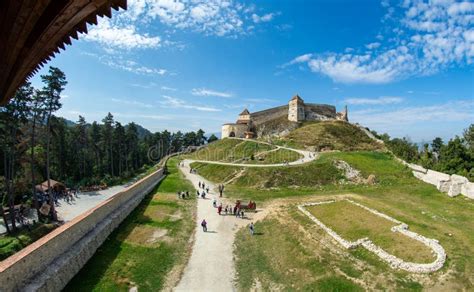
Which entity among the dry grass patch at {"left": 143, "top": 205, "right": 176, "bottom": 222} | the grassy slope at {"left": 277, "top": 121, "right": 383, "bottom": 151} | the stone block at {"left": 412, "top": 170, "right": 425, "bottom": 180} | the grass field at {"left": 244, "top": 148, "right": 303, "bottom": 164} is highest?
the grassy slope at {"left": 277, "top": 121, "right": 383, "bottom": 151}

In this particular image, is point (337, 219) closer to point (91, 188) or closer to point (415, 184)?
point (415, 184)

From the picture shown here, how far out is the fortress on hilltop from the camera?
8238 centimetres

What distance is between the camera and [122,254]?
19.0m

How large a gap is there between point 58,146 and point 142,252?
45.8 m

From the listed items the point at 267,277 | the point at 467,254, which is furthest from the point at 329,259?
the point at 467,254

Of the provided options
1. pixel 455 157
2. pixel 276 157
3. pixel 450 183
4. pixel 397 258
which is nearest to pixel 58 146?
pixel 276 157

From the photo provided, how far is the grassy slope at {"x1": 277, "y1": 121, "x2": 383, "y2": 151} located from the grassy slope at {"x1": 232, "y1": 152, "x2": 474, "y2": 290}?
29735 mm

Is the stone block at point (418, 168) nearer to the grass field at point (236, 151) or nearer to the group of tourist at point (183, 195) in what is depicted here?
the grass field at point (236, 151)

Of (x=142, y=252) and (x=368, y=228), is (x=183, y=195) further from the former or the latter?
(x=368, y=228)

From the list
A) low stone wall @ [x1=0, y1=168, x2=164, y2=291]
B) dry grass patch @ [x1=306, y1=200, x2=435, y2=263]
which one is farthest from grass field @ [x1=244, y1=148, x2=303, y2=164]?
low stone wall @ [x1=0, y1=168, x2=164, y2=291]

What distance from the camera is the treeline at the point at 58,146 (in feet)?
85.1

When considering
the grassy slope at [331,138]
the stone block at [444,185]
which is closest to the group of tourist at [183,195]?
the stone block at [444,185]

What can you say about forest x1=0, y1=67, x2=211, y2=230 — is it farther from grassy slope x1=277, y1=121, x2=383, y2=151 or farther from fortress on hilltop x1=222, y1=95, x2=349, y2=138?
grassy slope x1=277, y1=121, x2=383, y2=151

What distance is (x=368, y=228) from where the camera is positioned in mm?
20422
